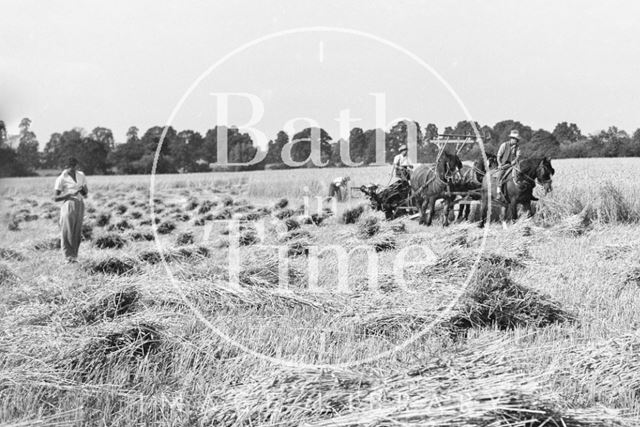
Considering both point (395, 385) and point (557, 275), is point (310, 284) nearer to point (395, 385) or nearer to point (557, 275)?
point (557, 275)

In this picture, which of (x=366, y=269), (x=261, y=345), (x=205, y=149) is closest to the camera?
(x=261, y=345)

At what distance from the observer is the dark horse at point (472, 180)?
1353 centimetres

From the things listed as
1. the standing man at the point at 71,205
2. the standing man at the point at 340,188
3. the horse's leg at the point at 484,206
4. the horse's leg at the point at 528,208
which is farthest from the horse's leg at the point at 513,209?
the standing man at the point at 340,188

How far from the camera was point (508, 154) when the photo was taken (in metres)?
13.0

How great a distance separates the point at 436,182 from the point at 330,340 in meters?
9.28

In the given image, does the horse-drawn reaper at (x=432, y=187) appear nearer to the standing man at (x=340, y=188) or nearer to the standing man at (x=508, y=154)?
the standing man at (x=508, y=154)

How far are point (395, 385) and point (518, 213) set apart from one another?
1149cm

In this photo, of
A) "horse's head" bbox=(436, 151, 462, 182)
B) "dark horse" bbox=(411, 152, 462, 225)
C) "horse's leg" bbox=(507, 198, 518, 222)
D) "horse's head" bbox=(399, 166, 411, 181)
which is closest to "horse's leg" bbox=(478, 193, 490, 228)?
"horse's leg" bbox=(507, 198, 518, 222)

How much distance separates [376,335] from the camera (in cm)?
428

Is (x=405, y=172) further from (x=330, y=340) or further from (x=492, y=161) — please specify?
(x=330, y=340)

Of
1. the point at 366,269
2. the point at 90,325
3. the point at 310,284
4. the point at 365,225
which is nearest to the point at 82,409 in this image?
the point at 90,325

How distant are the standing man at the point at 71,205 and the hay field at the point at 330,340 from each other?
1.45 ft

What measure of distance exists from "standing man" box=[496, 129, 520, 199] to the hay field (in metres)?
4.18

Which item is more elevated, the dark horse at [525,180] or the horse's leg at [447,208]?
the dark horse at [525,180]
